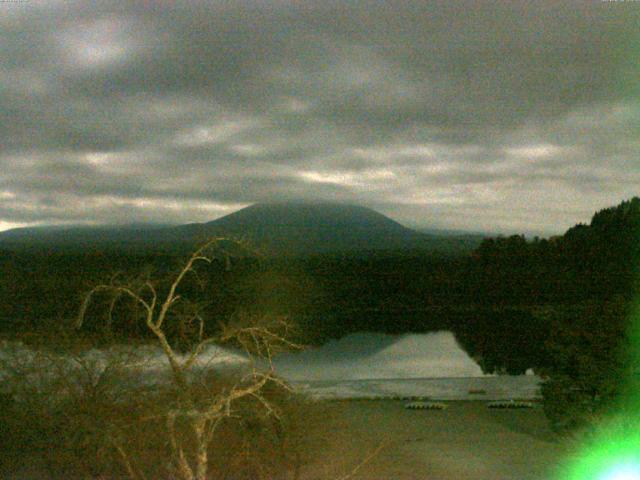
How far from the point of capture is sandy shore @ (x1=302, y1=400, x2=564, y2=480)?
9977mm

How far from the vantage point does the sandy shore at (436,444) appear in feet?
32.7

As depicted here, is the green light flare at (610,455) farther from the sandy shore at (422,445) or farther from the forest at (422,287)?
the forest at (422,287)

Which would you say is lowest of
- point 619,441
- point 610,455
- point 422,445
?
point 422,445

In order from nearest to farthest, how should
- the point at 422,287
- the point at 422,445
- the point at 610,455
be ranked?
1. the point at 610,455
2. the point at 422,445
3. the point at 422,287

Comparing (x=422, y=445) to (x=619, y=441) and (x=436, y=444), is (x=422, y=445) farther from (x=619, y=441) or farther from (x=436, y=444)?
(x=619, y=441)

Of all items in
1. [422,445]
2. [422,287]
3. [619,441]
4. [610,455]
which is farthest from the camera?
[422,287]

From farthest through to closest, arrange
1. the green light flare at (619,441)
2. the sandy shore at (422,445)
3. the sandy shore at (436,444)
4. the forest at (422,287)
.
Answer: the forest at (422,287) → the sandy shore at (436,444) → the sandy shore at (422,445) → the green light flare at (619,441)

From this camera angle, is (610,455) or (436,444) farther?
(436,444)

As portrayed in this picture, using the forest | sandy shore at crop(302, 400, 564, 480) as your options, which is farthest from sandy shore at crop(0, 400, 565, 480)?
the forest

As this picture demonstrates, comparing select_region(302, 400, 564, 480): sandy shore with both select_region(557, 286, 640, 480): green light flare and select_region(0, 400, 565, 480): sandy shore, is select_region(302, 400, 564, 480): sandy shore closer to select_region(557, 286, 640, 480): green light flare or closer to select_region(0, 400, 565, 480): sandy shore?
select_region(0, 400, 565, 480): sandy shore

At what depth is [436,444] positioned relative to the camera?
1177 centimetres

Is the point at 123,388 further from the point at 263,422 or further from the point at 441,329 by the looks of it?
the point at 441,329

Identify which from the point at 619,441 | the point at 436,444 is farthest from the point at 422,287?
the point at 619,441

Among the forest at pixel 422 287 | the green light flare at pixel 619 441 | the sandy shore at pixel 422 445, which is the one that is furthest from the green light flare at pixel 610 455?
the forest at pixel 422 287
